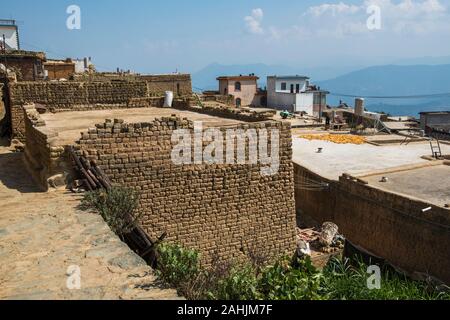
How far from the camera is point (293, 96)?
169ft

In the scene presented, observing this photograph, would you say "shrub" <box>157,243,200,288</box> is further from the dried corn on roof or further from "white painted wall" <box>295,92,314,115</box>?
"white painted wall" <box>295,92,314,115</box>

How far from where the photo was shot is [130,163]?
29.8 ft

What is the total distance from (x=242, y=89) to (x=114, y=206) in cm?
4729

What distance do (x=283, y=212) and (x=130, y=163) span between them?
4069mm

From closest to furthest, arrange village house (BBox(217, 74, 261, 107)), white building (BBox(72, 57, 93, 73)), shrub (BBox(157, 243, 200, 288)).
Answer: shrub (BBox(157, 243, 200, 288)), white building (BBox(72, 57, 93, 73)), village house (BBox(217, 74, 261, 107))

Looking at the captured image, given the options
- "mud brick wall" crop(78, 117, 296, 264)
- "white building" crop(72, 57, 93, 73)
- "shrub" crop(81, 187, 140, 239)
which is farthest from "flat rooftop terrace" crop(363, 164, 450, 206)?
"white building" crop(72, 57, 93, 73)

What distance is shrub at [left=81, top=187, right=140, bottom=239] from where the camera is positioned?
709 cm

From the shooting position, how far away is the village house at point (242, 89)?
52684 millimetres

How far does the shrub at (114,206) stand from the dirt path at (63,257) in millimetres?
224

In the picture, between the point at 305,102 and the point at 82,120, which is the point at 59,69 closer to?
the point at 82,120

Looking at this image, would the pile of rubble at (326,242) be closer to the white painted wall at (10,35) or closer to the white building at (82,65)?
the white building at (82,65)

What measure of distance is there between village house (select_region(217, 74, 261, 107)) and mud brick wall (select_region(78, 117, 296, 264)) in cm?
4148

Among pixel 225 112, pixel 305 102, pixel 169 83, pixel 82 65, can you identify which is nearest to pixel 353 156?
pixel 225 112
